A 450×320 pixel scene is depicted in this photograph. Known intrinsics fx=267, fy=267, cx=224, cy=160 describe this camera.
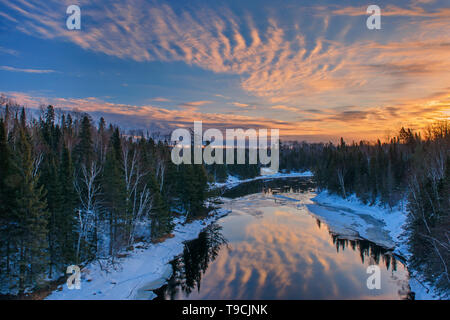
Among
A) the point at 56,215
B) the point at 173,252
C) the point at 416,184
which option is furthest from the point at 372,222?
the point at 56,215

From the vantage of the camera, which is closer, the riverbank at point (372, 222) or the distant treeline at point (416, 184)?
the distant treeline at point (416, 184)

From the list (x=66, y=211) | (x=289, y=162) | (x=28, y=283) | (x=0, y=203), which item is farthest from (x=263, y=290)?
(x=289, y=162)

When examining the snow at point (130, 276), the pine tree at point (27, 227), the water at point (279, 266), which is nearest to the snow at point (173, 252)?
the snow at point (130, 276)

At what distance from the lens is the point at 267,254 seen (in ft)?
99.2

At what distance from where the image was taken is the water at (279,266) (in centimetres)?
2211

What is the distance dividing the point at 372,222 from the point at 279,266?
94.6 ft

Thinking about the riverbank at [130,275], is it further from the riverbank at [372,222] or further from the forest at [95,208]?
the riverbank at [372,222]

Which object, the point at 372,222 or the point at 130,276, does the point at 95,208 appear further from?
the point at 372,222

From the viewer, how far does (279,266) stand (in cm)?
2684

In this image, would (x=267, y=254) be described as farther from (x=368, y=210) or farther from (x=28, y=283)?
(x=368, y=210)

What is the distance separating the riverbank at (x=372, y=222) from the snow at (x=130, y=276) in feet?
72.5

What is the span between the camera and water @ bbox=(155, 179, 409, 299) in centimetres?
2211

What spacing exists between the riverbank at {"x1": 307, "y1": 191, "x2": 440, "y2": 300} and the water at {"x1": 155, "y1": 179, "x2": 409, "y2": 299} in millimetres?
1429
